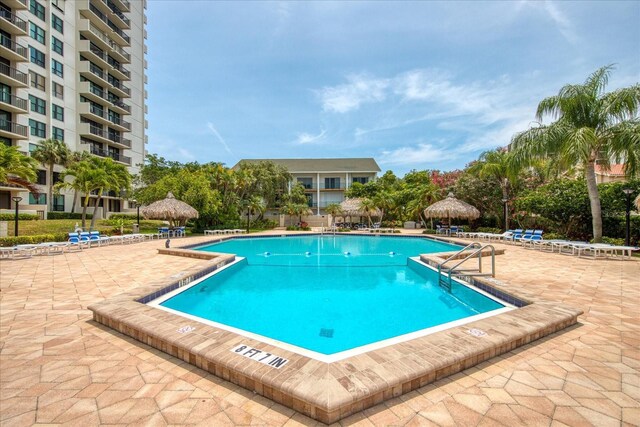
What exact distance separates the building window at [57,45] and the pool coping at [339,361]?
34850mm

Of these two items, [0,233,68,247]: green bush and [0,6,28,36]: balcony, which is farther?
[0,6,28,36]: balcony

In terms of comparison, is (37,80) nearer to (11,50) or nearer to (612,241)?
(11,50)

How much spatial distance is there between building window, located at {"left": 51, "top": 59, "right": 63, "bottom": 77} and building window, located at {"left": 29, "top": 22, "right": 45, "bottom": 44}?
1676mm

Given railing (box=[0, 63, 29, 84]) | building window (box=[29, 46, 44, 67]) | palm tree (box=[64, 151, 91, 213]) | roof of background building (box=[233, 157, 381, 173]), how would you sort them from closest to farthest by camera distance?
railing (box=[0, 63, 29, 84]) < building window (box=[29, 46, 44, 67]) < palm tree (box=[64, 151, 91, 213]) < roof of background building (box=[233, 157, 381, 173])

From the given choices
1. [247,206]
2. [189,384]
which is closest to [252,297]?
[189,384]

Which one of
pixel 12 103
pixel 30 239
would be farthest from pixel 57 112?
pixel 30 239

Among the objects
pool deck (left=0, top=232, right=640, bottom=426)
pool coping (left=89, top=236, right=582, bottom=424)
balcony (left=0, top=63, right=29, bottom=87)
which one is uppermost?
balcony (left=0, top=63, right=29, bottom=87)

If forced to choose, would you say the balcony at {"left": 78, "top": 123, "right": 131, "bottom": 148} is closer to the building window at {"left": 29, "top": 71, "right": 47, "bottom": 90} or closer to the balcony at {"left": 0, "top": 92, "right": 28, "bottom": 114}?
the building window at {"left": 29, "top": 71, "right": 47, "bottom": 90}

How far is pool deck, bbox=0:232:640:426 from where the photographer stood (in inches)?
96.9

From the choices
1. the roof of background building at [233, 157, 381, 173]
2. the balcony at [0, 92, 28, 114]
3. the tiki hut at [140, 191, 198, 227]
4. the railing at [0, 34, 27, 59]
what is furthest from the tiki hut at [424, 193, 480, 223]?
the railing at [0, 34, 27, 59]

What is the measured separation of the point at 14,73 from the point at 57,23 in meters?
7.80

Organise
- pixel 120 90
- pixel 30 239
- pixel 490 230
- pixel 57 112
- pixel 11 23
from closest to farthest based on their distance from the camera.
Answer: pixel 30 239 → pixel 490 230 → pixel 11 23 → pixel 57 112 → pixel 120 90

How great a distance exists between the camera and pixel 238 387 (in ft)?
9.58

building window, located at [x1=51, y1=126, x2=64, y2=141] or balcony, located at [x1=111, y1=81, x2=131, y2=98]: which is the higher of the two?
balcony, located at [x1=111, y1=81, x2=131, y2=98]
